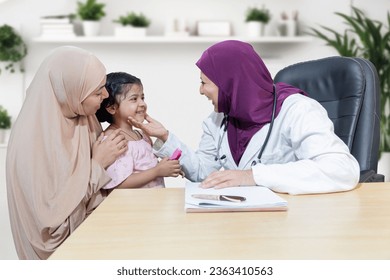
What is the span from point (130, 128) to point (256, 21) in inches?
96.0

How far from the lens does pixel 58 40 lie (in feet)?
14.4

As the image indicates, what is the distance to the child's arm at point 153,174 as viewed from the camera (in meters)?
2.07

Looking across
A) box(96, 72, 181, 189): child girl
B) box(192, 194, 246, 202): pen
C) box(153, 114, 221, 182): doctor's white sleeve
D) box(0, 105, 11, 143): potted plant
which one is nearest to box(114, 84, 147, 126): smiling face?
box(96, 72, 181, 189): child girl

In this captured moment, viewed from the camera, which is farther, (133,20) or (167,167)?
(133,20)

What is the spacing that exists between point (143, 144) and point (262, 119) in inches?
18.9

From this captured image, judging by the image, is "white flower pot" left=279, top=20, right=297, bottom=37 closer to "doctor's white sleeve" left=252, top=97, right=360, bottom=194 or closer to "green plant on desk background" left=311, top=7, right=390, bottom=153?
"green plant on desk background" left=311, top=7, right=390, bottom=153

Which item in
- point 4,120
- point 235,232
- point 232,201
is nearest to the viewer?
point 235,232

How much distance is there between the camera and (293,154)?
200 centimetres

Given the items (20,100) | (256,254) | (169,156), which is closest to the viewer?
(256,254)

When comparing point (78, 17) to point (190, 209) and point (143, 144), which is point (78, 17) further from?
point (190, 209)

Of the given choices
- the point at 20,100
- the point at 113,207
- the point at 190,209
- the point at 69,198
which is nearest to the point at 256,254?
the point at 190,209

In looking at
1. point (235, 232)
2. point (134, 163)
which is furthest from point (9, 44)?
point (235, 232)

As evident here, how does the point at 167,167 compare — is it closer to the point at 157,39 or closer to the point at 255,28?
the point at 157,39

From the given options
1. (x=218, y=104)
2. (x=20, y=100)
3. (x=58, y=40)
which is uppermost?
(x=218, y=104)
